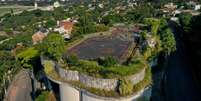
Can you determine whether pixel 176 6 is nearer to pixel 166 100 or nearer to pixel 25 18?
pixel 25 18

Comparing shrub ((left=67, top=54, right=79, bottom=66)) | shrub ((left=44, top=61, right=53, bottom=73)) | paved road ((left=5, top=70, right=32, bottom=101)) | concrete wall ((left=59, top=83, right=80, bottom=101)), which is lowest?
paved road ((left=5, top=70, right=32, bottom=101))

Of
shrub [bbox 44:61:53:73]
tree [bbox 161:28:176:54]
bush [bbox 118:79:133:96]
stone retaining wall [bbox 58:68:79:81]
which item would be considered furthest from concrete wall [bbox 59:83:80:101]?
tree [bbox 161:28:176:54]

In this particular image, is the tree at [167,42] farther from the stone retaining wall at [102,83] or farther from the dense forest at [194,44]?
the stone retaining wall at [102,83]

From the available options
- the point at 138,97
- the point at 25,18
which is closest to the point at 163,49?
the point at 138,97

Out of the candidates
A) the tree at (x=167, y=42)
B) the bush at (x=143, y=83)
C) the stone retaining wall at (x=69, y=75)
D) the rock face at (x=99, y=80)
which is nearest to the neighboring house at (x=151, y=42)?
the tree at (x=167, y=42)

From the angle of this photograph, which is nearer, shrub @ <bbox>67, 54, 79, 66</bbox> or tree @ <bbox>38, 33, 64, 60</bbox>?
shrub @ <bbox>67, 54, 79, 66</bbox>

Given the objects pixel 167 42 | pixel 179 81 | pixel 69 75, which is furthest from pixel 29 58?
pixel 179 81

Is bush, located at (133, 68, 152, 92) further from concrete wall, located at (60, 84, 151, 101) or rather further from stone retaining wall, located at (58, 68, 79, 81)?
stone retaining wall, located at (58, 68, 79, 81)
